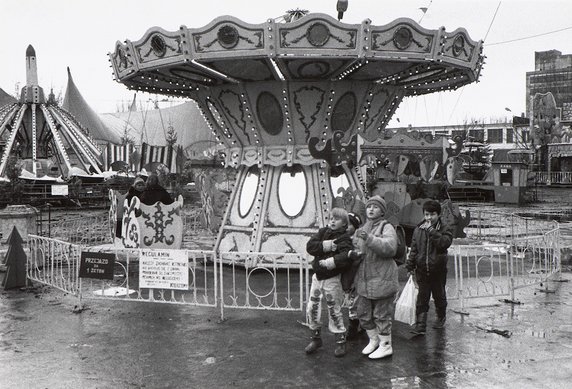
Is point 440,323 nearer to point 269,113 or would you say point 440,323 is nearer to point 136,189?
point 269,113

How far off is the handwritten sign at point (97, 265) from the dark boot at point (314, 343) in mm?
3342

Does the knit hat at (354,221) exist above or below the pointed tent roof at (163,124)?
below

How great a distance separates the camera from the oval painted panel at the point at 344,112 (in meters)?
12.1

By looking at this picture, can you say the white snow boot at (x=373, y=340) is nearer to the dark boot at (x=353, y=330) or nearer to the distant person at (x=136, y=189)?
the dark boot at (x=353, y=330)

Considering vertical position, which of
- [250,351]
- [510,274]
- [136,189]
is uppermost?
[136,189]

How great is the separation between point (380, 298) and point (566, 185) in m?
47.6

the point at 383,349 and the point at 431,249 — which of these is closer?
the point at 383,349

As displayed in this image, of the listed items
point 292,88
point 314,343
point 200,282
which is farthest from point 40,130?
point 314,343

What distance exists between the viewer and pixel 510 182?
38562 millimetres

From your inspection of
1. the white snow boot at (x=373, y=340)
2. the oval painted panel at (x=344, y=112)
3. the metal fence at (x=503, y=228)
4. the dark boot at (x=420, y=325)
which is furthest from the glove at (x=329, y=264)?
the metal fence at (x=503, y=228)

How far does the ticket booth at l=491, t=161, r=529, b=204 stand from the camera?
121ft

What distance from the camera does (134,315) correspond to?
8.04 m

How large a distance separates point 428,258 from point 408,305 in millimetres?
609

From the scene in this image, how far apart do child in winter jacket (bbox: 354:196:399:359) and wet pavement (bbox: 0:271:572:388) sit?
0.23 m
